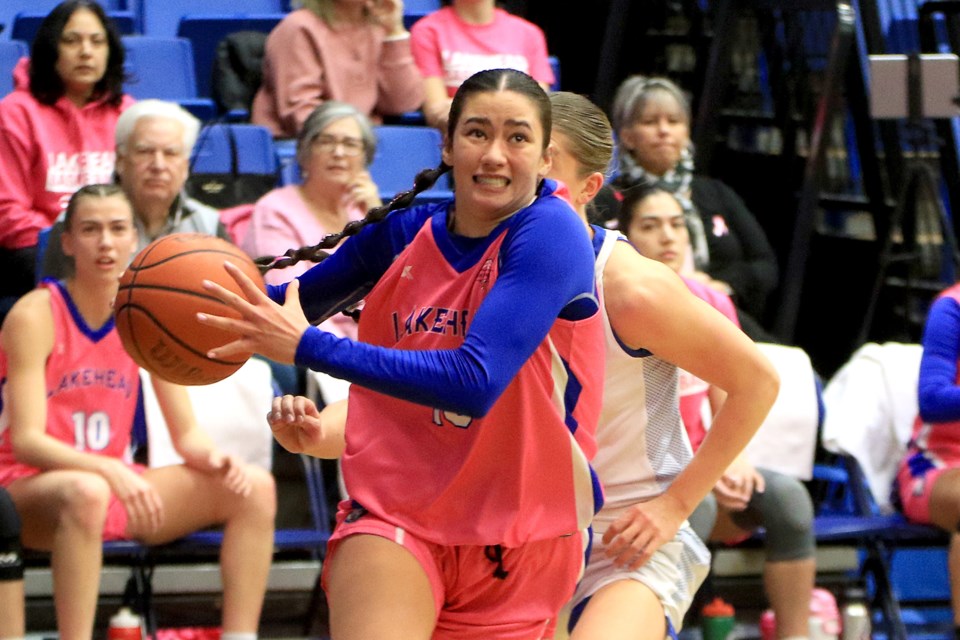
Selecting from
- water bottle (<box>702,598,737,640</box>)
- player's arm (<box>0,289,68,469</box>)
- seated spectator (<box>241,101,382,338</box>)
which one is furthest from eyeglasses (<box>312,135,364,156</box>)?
water bottle (<box>702,598,737,640</box>)

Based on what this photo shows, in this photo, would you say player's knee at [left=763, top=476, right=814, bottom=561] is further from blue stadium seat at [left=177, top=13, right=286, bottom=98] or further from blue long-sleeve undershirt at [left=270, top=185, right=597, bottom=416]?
blue stadium seat at [left=177, top=13, right=286, bottom=98]

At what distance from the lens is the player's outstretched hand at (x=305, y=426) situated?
2.52 m

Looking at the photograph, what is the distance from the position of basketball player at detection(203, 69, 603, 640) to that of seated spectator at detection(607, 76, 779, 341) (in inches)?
102

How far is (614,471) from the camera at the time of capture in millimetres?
2943

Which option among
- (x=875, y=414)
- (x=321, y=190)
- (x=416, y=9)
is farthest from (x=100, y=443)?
(x=416, y=9)

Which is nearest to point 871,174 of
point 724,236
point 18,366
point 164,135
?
point 724,236

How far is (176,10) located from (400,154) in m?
1.52

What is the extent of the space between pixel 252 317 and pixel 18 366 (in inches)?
85.3

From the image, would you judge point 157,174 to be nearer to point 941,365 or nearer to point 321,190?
point 321,190

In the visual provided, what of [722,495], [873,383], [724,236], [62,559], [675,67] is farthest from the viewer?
[675,67]

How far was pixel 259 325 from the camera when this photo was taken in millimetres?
2207

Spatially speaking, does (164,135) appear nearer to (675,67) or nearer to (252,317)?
(252,317)

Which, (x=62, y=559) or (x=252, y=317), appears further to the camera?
(x=62, y=559)

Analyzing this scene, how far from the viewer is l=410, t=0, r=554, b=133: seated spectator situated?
19.6 feet
